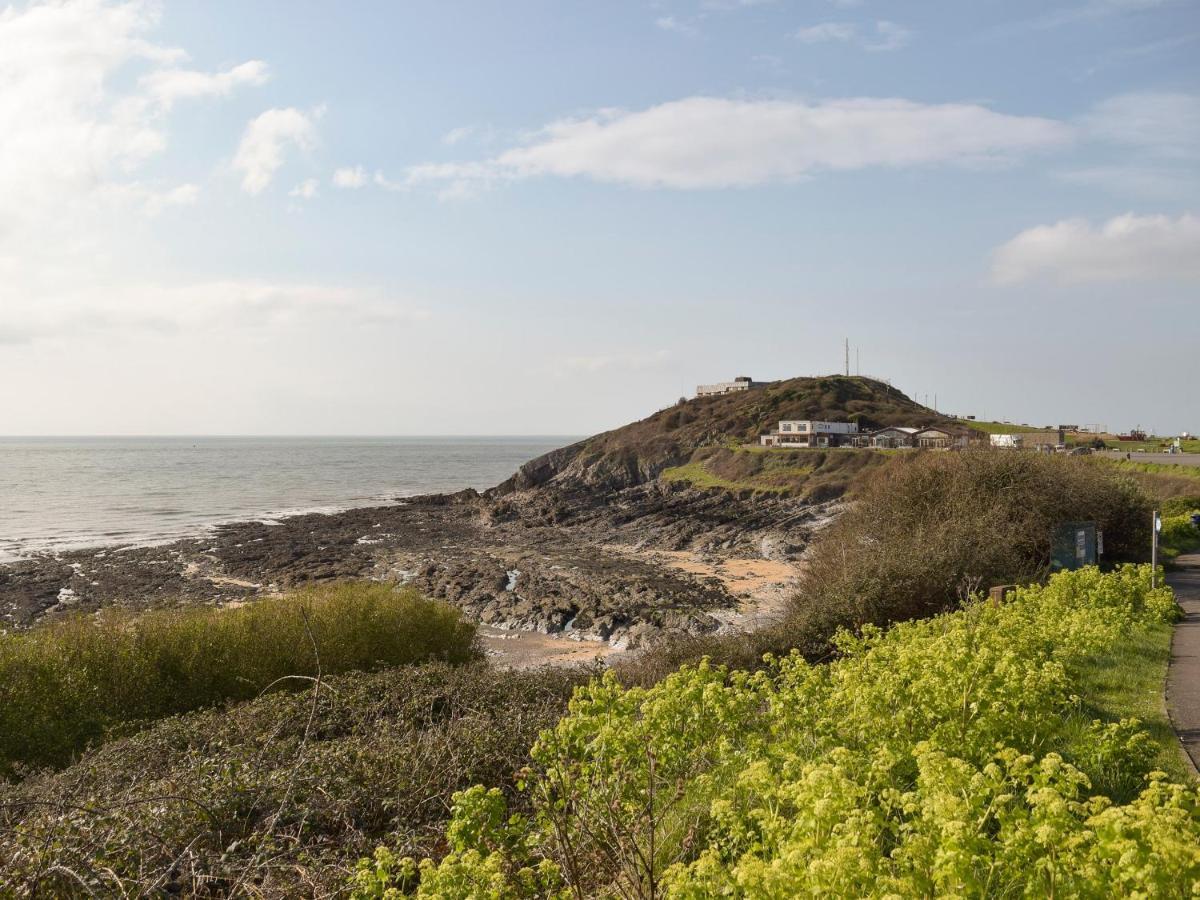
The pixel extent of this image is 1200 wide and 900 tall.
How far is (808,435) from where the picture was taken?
7600cm

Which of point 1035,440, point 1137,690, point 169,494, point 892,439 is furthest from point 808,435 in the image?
point 1137,690

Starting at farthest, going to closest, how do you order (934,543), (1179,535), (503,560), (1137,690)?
(503,560) < (1179,535) < (934,543) < (1137,690)

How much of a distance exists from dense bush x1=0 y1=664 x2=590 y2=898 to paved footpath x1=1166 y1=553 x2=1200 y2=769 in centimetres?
729

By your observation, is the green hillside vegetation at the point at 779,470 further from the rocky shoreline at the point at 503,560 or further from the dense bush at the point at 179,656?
the dense bush at the point at 179,656

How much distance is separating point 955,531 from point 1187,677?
A: 878 cm

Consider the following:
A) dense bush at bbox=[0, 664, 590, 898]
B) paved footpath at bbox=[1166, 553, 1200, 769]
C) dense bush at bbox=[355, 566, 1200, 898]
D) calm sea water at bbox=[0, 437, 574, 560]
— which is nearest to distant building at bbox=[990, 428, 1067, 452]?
paved footpath at bbox=[1166, 553, 1200, 769]

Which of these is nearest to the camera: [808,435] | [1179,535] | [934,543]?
[934,543]

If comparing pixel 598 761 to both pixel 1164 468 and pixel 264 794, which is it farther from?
pixel 1164 468

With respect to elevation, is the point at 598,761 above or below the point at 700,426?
below

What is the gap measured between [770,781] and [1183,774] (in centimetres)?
498

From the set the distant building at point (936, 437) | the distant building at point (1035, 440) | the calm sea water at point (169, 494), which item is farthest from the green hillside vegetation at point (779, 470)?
the calm sea water at point (169, 494)

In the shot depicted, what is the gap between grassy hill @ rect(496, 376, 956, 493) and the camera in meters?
72.9

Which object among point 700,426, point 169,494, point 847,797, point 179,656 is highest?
point 700,426

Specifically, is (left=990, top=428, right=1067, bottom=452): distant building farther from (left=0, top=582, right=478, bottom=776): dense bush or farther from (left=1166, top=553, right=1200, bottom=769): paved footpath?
(left=0, top=582, right=478, bottom=776): dense bush
